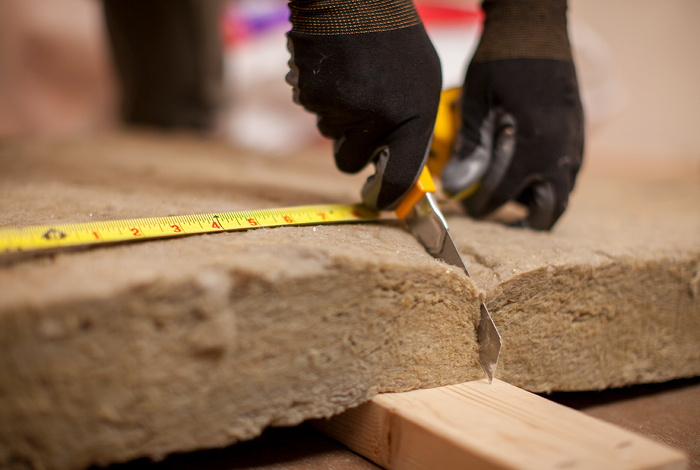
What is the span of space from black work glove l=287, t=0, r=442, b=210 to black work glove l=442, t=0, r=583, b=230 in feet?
0.81

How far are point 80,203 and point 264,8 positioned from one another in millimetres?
3463

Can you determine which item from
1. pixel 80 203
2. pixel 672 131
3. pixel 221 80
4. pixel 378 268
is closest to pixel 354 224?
pixel 378 268

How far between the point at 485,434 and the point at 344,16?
74 centimetres

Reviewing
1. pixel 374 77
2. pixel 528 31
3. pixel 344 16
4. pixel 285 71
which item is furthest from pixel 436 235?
pixel 285 71

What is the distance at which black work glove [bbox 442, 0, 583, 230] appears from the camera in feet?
3.76

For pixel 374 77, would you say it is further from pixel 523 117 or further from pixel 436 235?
pixel 523 117

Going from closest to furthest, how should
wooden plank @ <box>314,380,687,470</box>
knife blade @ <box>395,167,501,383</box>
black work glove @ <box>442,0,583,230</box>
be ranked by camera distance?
wooden plank @ <box>314,380,687,470</box>, knife blade @ <box>395,167,501,383</box>, black work glove @ <box>442,0,583,230</box>

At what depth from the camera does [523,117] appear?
1.14 metres

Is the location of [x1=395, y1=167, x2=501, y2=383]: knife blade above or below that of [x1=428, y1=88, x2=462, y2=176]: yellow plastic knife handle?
below

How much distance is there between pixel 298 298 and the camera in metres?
0.68

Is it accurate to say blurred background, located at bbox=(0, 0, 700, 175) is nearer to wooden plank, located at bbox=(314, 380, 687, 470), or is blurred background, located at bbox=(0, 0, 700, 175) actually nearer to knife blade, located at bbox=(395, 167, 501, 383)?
knife blade, located at bbox=(395, 167, 501, 383)

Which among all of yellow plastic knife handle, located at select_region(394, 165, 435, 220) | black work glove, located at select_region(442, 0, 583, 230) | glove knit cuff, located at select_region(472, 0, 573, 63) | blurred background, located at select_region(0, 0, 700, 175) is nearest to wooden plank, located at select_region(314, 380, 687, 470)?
yellow plastic knife handle, located at select_region(394, 165, 435, 220)

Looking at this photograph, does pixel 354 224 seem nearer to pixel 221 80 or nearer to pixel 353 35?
pixel 353 35

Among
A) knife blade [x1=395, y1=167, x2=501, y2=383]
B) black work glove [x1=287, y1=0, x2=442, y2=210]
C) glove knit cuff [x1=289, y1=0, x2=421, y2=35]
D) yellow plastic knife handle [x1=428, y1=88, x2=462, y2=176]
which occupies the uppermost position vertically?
glove knit cuff [x1=289, y1=0, x2=421, y2=35]
